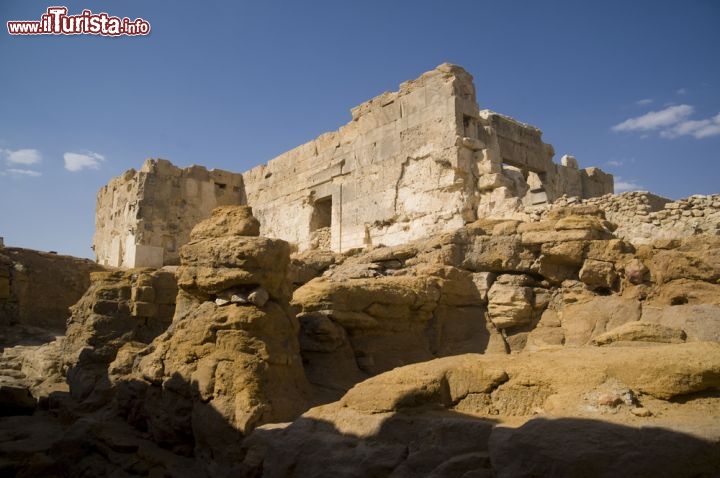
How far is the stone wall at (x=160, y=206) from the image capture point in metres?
15.0

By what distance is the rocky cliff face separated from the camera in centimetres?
314

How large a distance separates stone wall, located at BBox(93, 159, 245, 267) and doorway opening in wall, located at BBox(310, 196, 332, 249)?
12.7 feet

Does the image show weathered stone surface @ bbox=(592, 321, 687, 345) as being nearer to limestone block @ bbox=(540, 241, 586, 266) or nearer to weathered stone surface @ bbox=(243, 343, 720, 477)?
weathered stone surface @ bbox=(243, 343, 720, 477)

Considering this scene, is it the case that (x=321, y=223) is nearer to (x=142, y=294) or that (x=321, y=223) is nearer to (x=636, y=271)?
(x=142, y=294)

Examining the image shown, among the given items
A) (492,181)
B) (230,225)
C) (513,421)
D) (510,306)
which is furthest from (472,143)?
(513,421)

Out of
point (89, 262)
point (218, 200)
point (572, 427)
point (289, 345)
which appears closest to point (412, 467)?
point (572, 427)

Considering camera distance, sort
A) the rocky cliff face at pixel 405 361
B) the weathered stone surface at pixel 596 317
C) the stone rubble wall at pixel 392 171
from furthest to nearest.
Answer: the stone rubble wall at pixel 392 171
the weathered stone surface at pixel 596 317
the rocky cliff face at pixel 405 361

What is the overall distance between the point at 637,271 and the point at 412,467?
426cm

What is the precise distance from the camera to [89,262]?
12891 millimetres

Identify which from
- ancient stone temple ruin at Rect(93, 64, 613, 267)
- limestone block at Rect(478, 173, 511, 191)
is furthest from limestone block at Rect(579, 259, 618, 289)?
limestone block at Rect(478, 173, 511, 191)

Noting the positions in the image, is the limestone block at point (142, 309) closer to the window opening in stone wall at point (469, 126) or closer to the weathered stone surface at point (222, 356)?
the weathered stone surface at point (222, 356)

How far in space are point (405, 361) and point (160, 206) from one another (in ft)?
35.6

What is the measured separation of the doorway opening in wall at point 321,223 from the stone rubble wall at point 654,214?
5262 millimetres

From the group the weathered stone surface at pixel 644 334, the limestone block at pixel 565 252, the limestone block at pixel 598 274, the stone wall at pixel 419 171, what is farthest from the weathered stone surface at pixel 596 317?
the stone wall at pixel 419 171
